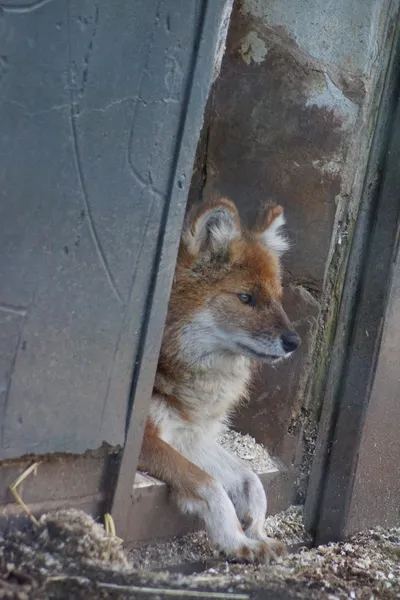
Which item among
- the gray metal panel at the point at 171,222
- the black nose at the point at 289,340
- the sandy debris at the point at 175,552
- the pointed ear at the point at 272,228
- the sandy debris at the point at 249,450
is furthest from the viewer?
the sandy debris at the point at 249,450

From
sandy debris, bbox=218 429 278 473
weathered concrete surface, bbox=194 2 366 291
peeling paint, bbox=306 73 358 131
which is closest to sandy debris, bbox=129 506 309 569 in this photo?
sandy debris, bbox=218 429 278 473

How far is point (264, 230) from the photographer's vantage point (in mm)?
4684

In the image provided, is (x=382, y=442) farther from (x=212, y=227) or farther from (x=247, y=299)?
(x=212, y=227)

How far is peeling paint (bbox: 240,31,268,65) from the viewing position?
192 inches

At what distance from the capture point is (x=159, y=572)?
11.1ft

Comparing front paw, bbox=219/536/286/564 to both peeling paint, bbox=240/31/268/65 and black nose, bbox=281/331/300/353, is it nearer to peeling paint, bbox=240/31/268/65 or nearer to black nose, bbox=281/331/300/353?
black nose, bbox=281/331/300/353

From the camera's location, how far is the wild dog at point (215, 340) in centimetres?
430

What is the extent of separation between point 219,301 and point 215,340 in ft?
0.67

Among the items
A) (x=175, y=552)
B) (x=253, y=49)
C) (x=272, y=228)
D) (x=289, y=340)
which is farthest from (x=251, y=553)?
(x=253, y=49)

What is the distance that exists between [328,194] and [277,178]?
1.06 feet

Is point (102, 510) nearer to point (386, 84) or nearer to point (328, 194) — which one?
point (328, 194)

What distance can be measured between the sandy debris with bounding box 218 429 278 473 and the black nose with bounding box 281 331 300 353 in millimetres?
838

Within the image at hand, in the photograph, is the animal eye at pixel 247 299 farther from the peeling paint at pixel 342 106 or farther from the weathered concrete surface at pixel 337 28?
the weathered concrete surface at pixel 337 28

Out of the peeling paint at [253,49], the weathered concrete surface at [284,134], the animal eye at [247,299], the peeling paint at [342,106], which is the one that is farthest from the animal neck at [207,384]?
the peeling paint at [253,49]
